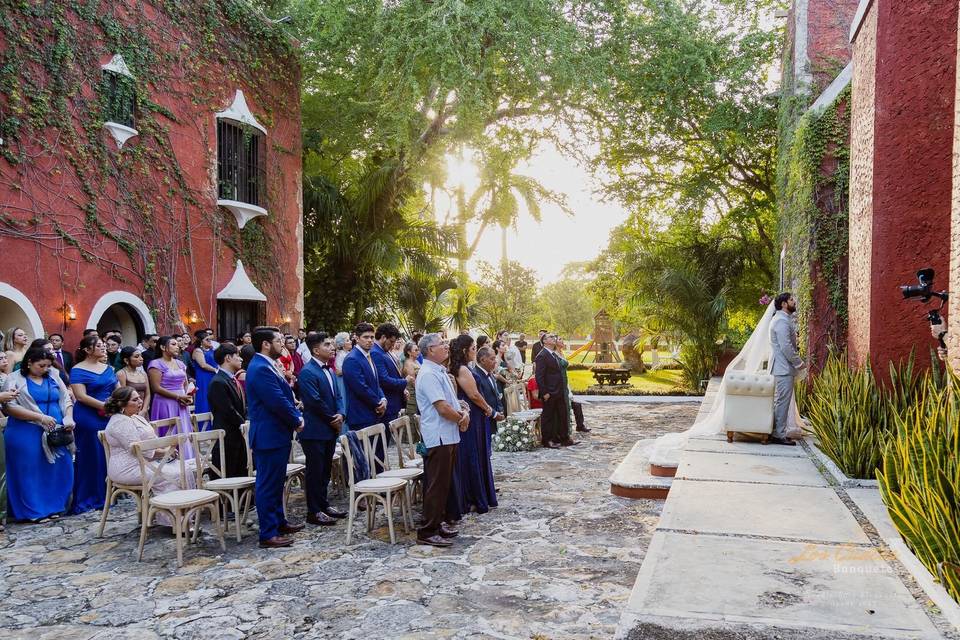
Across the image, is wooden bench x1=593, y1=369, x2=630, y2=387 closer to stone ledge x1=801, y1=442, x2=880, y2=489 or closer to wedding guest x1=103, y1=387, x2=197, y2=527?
stone ledge x1=801, y1=442, x2=880, y2=489

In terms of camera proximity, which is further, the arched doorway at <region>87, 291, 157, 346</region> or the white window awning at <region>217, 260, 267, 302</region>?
the white window awning at <region>217, 260, 267, 302</region>

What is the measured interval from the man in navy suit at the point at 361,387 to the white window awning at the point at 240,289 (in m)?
7.54

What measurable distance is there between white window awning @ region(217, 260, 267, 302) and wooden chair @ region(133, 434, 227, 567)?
844 cm

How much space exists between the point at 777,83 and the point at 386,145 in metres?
9.84

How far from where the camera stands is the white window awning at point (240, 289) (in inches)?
571

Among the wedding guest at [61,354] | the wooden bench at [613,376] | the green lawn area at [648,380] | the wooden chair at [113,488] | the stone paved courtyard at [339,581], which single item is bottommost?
the green lawn area at [648,380]

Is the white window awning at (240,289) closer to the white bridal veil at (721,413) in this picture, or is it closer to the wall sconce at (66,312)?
the wall sconce at (66,312)

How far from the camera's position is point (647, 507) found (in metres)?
7.46

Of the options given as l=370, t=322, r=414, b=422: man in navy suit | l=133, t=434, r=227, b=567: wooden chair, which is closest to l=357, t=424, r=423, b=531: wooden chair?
l=133, t=434, r=227, b=567: wooden chair

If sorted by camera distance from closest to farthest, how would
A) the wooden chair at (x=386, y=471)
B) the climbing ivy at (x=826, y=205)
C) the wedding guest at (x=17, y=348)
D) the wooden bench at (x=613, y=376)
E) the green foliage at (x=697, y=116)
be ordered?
the wooden chair at (x=386, y=471) < the wedding guest at (x=17, y=348) < the climbing ivy at (x=826, y=205) < the green foliage at (x=697, y=116) < the wooden bench at (x=613, y=376)

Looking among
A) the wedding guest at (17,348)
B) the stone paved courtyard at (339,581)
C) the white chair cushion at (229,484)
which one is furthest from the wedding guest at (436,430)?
the wedding guest at (17,348)

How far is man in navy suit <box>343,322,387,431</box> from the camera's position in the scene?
7660 mm

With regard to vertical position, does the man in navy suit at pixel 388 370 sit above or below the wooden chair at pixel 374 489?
above

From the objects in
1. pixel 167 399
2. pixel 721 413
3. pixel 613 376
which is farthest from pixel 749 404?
pixel 613 376
